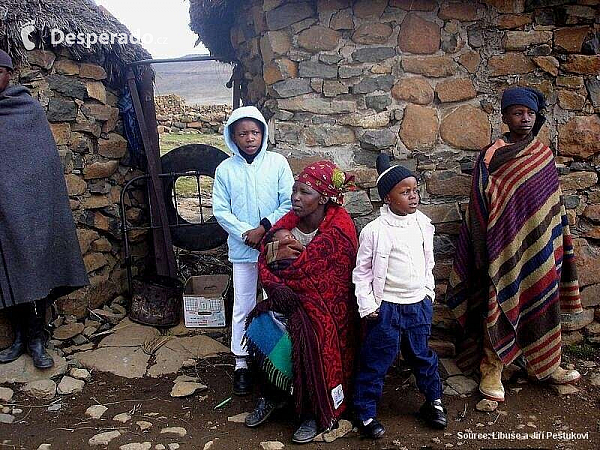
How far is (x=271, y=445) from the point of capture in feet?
9.71

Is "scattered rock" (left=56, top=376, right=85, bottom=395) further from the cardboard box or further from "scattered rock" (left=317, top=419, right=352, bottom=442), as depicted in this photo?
"scattered rock" (left=317, top=419, right=352, bottom=442)

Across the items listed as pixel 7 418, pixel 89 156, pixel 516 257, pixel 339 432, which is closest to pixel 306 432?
pixel 339 432

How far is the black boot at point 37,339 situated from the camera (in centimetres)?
377

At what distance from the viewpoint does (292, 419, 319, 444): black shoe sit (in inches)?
117

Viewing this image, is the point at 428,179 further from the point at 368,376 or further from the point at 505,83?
the point at 368,376

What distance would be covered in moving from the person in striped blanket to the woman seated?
80 cm

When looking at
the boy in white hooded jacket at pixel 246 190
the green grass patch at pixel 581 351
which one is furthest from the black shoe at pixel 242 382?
the green grass patch at pixel 581 351

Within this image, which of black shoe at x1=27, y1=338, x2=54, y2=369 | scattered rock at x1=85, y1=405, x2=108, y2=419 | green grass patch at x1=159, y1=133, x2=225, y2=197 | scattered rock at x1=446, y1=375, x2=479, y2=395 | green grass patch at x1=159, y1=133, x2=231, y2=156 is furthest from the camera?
green grass patch at x1=159, y1=133, x2=231, y2=156

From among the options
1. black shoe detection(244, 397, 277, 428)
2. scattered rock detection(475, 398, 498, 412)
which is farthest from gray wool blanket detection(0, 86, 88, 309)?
scattered rock detection(475, 398, 498, 412)

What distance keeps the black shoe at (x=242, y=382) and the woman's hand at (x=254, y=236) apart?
0.82m

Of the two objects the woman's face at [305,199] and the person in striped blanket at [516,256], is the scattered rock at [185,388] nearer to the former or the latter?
the woman's face at [305,199]

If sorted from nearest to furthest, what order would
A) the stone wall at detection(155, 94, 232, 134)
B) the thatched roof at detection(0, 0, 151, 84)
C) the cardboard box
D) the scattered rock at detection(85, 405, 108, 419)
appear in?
1. the scattered rock at detection(85, 405, 108, 419)
2. the thatched roof at detection(0, 0, 151, 84)
3. the cardboard box
4. the stone wall at detection(155, 94, 232, 134)

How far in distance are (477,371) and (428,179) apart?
125cm

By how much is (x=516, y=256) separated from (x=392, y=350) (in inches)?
→ 36.5
